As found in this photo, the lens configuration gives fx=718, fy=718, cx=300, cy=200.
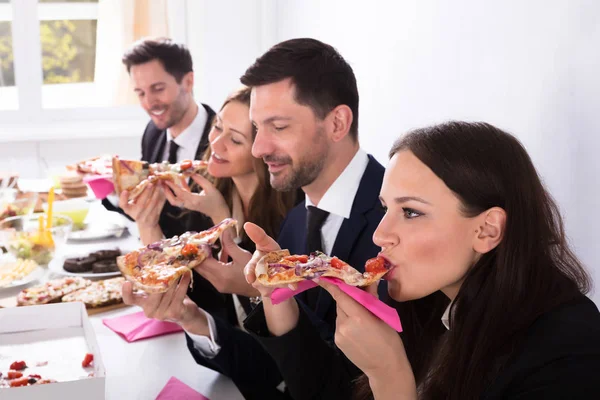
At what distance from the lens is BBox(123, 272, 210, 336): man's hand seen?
2137 millimetres

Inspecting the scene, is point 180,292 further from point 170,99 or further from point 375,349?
point 170,99

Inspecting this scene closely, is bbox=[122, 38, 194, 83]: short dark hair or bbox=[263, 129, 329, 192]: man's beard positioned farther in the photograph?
bbox=[122, 38, 194, 83]: short dark hair

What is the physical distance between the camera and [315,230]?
2.33 m

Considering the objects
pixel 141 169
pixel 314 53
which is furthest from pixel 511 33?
pixel 141 169

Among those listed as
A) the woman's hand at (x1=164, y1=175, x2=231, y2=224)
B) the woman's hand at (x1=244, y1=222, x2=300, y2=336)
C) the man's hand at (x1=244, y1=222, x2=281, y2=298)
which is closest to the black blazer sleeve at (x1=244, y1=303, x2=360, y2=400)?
the woman's hand at (x1=244, y1=222, x2=300, y2=336)

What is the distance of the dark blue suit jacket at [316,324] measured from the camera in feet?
7.04

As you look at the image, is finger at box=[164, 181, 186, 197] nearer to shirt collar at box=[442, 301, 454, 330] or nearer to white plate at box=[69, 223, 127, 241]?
white plate at box=[69, 223, 127, 241]

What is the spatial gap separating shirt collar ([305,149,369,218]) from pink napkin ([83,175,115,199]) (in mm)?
1423

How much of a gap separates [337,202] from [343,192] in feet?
0.13

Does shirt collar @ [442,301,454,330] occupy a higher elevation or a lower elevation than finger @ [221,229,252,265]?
higher

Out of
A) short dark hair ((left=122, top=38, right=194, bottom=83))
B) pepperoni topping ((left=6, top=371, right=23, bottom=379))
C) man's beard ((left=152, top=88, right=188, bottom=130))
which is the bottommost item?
pepperoni topping ((left=6, top=371, right=23, bottom=379))

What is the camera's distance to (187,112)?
3.97 meters

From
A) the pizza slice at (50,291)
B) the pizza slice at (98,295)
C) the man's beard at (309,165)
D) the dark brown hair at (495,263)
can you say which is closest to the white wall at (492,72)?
the dark brown hair at (495,263)

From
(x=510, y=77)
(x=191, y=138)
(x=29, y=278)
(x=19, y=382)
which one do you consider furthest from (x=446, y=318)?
(x=191, y=138)
